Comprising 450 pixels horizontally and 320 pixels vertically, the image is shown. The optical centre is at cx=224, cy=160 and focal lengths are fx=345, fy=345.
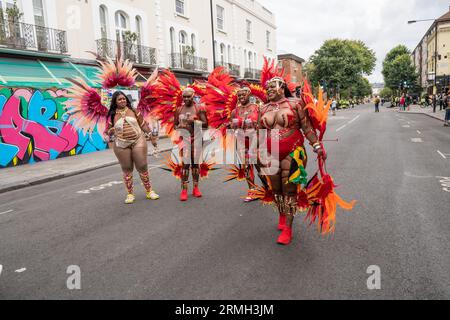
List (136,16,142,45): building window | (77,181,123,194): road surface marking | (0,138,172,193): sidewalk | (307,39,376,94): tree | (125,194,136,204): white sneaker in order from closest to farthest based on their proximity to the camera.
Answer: (125,194,136,204): white sneaker < (77,181,123,194): road surface marking < (0,138,172,193): sidewalk < (136,16,142,45): building window < (307,39,376,94): tree

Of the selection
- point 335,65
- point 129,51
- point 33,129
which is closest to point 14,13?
point 33,129

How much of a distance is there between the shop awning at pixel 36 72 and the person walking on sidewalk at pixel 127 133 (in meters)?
6.85

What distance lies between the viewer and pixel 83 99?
19.4 ft

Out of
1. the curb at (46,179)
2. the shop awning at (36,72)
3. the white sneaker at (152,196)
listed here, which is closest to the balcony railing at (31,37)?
the shop awning at (36,72)

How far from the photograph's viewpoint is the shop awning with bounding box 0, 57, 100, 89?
12068 millimetres

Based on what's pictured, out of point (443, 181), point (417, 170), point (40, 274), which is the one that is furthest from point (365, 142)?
point (40, 274)

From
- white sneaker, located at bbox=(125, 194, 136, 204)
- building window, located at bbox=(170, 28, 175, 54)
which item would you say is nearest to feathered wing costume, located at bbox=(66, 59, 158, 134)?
white sneaker, located at bbox=(125, 194, 136, 204)

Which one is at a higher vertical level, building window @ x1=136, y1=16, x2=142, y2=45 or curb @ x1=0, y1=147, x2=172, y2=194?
building window @ x1=136, y1=16, x2=142, y2=45

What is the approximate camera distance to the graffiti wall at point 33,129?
34.7 feet

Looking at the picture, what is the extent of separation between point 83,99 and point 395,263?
17.2 ft

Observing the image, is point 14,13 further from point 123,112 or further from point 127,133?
point 127,133

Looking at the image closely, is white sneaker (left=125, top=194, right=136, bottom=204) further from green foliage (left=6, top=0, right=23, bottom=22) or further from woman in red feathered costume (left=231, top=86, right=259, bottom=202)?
green foliage (left=6, top=0, right=23, bottom=22)

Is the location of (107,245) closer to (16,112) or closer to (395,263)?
(395,263)

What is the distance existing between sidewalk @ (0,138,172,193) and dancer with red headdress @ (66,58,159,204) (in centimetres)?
354
